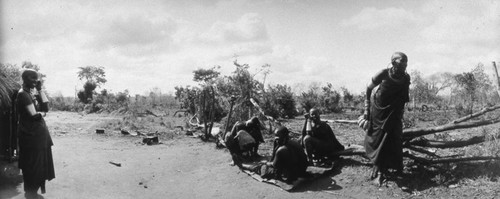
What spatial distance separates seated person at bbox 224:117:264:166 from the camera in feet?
25.2

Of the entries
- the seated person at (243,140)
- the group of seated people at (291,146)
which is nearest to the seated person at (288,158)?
the group of seated people at (291,146)

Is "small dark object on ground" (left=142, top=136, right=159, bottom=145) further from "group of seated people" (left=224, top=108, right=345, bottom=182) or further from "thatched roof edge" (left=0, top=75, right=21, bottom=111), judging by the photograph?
"thatched roof edge" (left=0, top=75, right=21, bottom=111)

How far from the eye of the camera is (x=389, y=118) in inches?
207

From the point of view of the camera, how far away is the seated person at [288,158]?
598cm

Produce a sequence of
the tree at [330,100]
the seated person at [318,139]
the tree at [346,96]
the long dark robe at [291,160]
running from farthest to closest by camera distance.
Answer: the tree at [346,96], the tree at [330,100], the seated person at [318,139], the long dark robe at [291,160]

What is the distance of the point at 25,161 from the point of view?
487 cm

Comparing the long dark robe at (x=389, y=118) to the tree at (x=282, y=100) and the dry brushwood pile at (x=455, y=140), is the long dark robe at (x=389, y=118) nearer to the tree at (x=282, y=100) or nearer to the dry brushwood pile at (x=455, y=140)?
the dry brushwood pile at (x=455, y=140)

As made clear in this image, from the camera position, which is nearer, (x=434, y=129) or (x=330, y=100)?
(x=434, y=129)

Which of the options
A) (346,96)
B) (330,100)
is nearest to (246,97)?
(330,100)

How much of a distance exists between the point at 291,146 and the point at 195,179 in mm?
2546

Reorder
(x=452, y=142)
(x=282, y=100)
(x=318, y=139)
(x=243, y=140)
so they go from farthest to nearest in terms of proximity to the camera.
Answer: (x=282, y=100) → (x=243, y=140) → (x=318, y=139) → (x=452, y=142)

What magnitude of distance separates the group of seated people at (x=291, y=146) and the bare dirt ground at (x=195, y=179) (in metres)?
0.32

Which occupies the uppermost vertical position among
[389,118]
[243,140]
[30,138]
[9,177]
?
[389,118]

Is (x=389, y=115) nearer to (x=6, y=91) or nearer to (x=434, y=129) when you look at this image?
(x=434, y=129)
